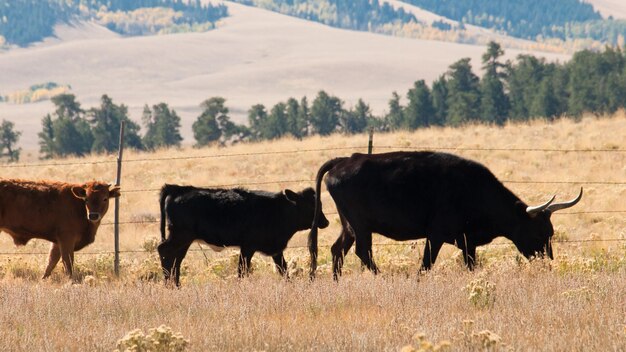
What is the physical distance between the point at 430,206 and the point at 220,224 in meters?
2.92

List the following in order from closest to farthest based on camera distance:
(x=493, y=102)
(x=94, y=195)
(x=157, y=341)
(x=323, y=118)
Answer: (x=157, y=341), (x=94, y=195), (x=493, y=102), (x=323, y=118)

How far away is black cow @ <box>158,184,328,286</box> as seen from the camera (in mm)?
13227

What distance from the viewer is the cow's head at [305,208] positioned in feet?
44.9

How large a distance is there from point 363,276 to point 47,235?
17.4 feet

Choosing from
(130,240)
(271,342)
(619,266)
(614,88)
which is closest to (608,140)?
(130,240)

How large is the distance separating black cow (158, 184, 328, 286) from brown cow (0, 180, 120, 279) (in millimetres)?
1456

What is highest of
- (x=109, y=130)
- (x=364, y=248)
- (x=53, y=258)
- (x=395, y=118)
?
(x=364, y=248)

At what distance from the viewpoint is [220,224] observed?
1329 centimetres

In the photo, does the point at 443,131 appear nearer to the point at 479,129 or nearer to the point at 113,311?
the point at 479,129

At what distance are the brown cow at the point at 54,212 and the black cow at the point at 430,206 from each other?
3.75 metres

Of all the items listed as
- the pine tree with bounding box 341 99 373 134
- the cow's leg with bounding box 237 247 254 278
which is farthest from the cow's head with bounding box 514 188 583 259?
the pine tree with bounding box 341 99 373 134

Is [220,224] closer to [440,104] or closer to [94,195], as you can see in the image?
[94,195]

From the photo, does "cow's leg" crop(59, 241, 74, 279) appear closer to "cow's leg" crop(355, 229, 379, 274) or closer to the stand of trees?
"cow's leg" crop(355, 229, 379, 274)

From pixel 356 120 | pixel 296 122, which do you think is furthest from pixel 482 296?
pixel 356 120
